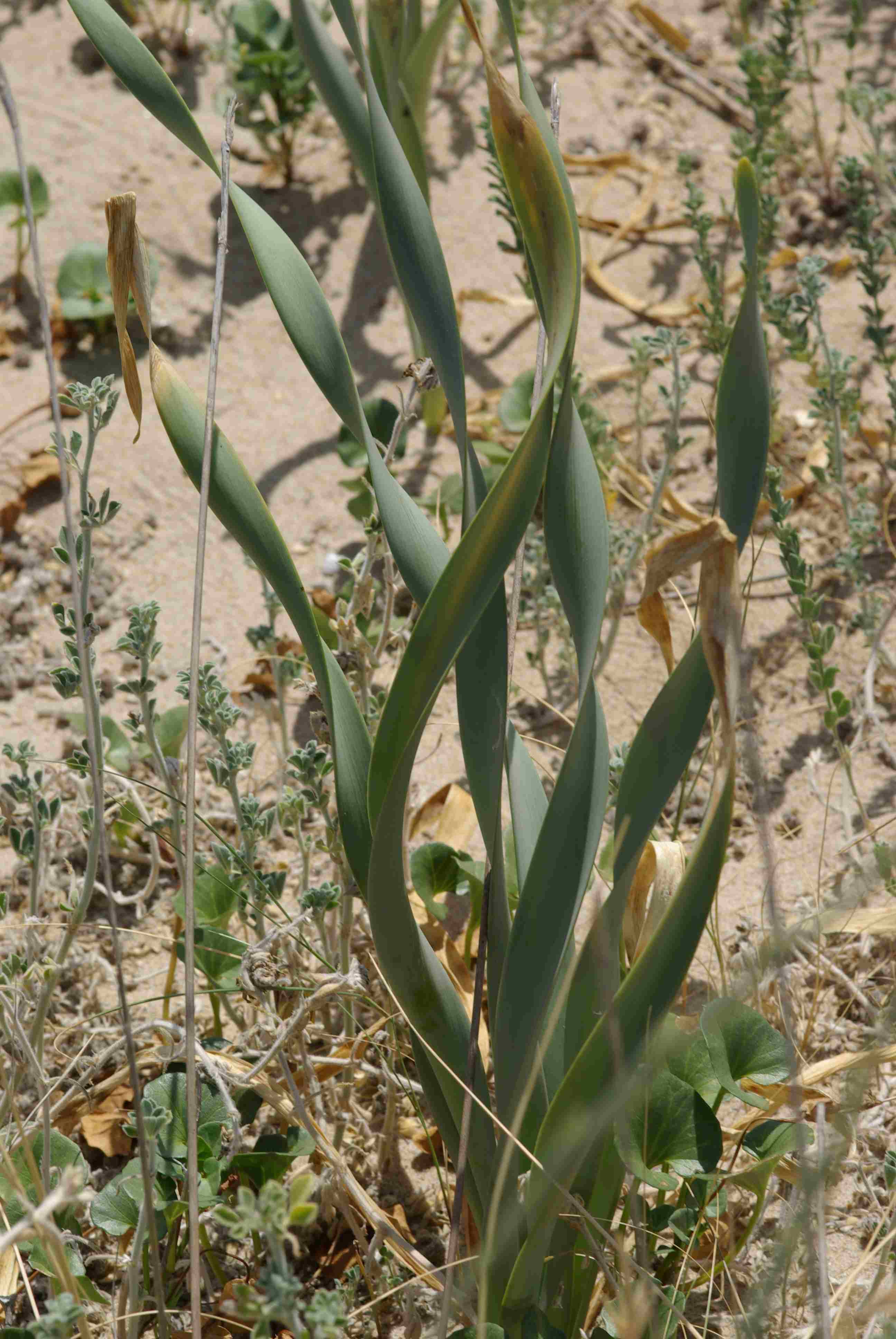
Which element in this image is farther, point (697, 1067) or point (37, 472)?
point (37, 472)

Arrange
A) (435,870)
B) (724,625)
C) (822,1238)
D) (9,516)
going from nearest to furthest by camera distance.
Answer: (724,625) → (822,1238) → (435,870) → (9,516)

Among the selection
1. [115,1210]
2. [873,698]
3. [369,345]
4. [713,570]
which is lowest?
[115,1210]

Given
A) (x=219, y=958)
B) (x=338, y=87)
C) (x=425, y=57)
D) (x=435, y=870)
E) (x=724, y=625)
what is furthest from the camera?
(x=425, y=57)

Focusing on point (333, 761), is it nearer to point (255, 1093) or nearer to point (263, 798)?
point (255, 1093)

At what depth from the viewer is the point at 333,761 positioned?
0.98 metres

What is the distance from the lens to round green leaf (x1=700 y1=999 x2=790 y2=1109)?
97cm

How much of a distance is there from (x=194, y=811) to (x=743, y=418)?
Answer: 0.46 m

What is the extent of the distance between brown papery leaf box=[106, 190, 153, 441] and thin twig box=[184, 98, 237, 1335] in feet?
0.19

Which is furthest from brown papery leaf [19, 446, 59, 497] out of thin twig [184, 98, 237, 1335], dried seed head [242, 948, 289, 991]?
dried seed head [242, 948, 289, 991]

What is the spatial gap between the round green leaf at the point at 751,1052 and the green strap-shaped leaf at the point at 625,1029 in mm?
160

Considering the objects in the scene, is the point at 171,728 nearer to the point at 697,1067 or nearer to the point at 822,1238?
the point at 697,1067

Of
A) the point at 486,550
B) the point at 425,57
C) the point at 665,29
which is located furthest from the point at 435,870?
the point at 665,29

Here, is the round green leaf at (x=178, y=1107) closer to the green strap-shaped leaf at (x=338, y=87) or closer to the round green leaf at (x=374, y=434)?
the green strap-shaped leaf at (x=338, y=87)

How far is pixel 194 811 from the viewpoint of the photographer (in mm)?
887
